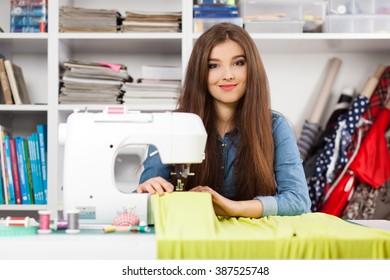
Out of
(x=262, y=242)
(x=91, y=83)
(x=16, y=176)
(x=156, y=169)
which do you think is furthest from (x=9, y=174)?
(x=262, y=242)

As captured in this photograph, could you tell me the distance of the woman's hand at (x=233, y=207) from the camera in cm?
142

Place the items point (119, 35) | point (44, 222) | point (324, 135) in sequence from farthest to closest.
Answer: point (324, 135) < point (119, 35) < point (44, 222)

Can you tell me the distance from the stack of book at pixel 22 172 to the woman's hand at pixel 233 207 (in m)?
1.49

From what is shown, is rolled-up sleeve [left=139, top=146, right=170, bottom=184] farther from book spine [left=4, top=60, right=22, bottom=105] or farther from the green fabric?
book spine [left=4, top=60, right=22, bottom=105]

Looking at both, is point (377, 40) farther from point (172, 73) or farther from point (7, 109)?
point (7, 109)

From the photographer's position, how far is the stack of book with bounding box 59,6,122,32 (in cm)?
276

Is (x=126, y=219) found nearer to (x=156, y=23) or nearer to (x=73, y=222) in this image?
(x=73, y=222)

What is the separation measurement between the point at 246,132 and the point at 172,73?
1.03 metres

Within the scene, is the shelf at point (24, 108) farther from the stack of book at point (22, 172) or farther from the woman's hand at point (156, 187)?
the woman's hand at point (156, 187)

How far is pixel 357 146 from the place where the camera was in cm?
279

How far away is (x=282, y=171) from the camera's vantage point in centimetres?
181

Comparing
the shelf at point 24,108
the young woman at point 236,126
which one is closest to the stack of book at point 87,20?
the shelf at point 24,108

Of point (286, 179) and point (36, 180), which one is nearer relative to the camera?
point (286, 179)

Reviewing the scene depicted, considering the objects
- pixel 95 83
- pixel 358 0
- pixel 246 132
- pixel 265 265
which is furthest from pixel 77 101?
pixel 265 265
